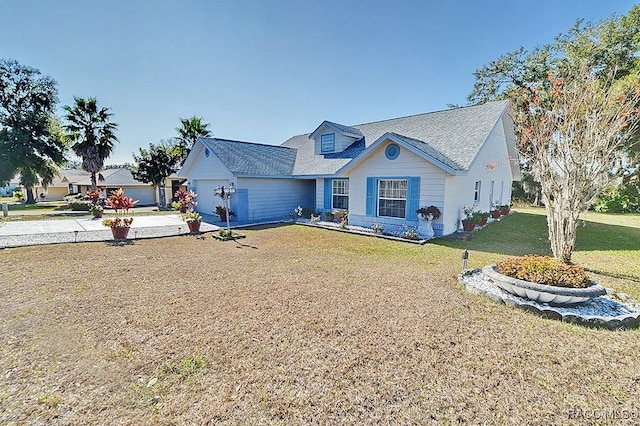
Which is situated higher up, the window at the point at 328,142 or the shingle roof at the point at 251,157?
the window at the point at 328,142

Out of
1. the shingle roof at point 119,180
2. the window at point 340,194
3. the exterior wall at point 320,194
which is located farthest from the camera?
the shingle roof at point 119,180

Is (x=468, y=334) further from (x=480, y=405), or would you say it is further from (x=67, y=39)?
(x=67, y=39)

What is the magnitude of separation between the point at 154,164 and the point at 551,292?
94.3 feet

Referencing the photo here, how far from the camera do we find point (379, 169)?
39.6 ft

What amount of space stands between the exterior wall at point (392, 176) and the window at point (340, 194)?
1.07 meters

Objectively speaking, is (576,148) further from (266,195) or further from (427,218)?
(266,195)

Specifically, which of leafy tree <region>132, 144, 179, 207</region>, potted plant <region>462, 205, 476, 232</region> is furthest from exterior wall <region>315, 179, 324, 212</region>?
leafy tree <region>132, 144, 179, 207</region>

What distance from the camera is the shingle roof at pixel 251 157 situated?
48.3ft

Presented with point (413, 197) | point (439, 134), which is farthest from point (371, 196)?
point (439, 134)

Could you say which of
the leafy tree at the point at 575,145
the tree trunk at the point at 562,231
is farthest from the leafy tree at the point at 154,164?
the tree trunk at the point at 562,231

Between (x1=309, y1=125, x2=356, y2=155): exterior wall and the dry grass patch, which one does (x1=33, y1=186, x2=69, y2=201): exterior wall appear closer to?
(x1=309, y1=125, x2=356, y2=155): exterior wall

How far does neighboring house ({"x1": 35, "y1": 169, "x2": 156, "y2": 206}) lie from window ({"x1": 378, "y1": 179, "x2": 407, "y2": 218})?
89.3ft

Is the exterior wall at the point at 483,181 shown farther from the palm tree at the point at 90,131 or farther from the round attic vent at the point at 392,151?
the palm tree at the point at 90,131

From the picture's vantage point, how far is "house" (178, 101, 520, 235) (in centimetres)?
1105
